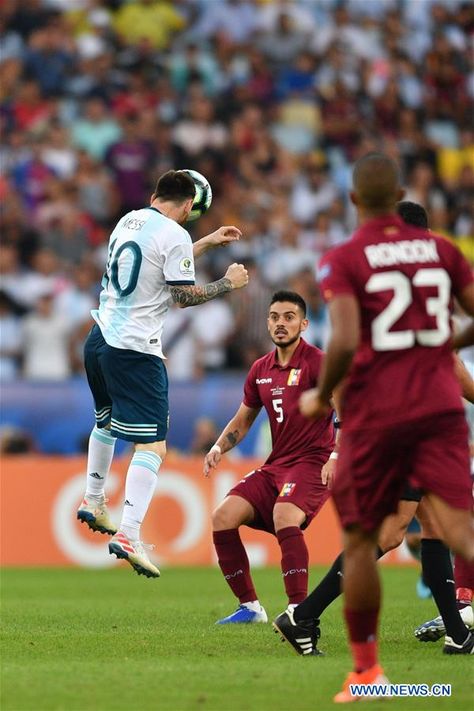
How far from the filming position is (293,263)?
1973 centimetres

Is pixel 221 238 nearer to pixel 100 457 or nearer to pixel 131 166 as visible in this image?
pixel 100 457

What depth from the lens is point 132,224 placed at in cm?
951

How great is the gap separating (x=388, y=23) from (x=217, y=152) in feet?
16.7

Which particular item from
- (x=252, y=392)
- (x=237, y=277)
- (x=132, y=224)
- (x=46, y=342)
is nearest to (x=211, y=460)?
(x=252, y=392)

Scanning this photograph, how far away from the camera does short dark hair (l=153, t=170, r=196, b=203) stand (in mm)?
9594

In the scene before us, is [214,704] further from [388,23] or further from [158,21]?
[388,23]

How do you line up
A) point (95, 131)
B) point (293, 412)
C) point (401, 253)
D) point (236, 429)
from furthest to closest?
point (95, 131), point (236, 429), point (293, 412), point (401, 253)

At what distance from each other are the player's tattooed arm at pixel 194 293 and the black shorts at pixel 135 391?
44 cm

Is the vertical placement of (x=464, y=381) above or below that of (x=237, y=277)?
below

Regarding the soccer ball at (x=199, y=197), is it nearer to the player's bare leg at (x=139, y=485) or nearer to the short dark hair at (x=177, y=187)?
the short dark hair at (x=177, y=187)

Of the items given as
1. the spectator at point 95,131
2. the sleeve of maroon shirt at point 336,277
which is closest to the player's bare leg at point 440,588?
the sleeve of maroon shirt at point 336,277

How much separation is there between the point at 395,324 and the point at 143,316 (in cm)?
328

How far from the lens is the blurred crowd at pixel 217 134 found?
18.8 meters

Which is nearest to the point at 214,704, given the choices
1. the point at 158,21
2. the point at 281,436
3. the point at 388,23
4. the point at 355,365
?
the point at 355,365
